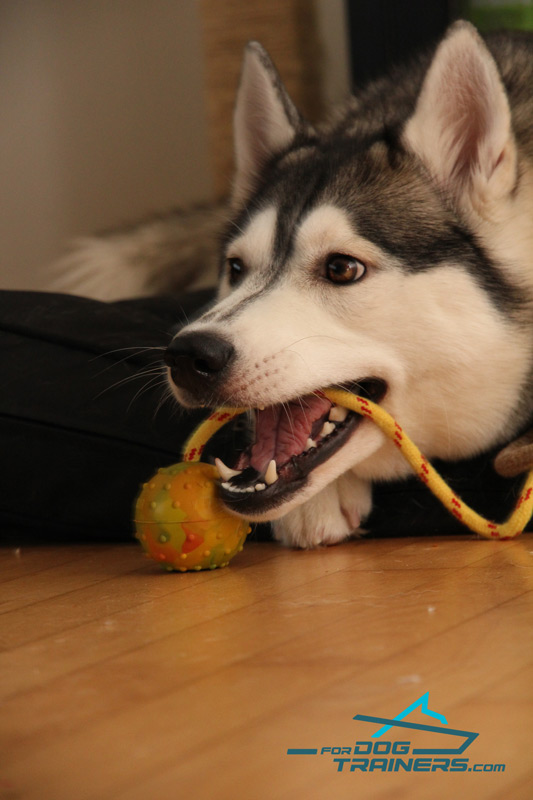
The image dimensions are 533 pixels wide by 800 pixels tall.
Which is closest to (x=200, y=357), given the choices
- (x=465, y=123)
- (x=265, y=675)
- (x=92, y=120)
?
(x=265, y=675)

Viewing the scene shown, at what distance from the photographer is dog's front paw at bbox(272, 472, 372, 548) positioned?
1.83m

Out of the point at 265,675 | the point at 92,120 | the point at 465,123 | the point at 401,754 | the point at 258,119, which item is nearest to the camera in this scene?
the point at 401,754

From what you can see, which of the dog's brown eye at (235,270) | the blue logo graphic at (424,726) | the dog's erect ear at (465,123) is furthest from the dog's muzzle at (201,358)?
the blue logo graphic at (424,726)

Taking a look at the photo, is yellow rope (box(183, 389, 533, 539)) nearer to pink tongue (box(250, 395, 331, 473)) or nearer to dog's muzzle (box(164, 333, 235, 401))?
Result: pink tongue (box(250, 395, 331, 473))

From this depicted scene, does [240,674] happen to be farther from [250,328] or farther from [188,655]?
[250,328]

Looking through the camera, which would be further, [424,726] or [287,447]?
[287,447]

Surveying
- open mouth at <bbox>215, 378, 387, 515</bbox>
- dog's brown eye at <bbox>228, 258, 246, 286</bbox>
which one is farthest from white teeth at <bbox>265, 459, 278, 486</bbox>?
dog's brown eye at <bbox>228, 258, 246, 286</bbox>

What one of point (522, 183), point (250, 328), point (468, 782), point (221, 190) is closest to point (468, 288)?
point (522, 183)

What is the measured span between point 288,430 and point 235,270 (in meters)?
0.40

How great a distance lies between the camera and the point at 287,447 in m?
1.68

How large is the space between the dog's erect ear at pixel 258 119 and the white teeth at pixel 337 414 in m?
0.70

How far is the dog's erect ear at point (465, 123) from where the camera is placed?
1.69m

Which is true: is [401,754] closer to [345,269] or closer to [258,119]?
[345,269]

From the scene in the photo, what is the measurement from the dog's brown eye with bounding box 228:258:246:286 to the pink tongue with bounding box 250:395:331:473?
1.05 feet
